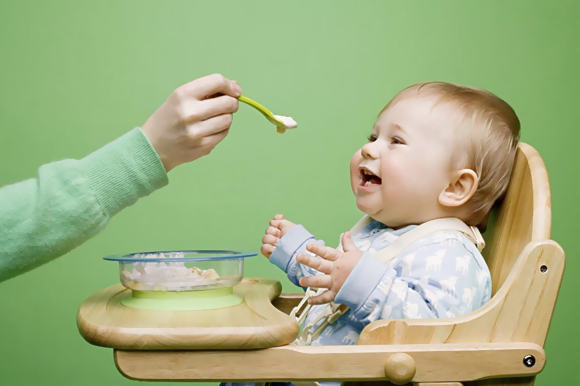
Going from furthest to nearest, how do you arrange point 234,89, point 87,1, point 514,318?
1. point 87,1
2. point 234,89
3. point 514,318

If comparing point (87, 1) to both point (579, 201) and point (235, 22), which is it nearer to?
point (235, 22)

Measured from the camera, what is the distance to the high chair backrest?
768mm

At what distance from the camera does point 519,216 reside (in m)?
0.84

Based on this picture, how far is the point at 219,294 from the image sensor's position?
2.57ft

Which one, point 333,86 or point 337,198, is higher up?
point 333,86

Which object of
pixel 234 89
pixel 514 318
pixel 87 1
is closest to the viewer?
pixel 514 318

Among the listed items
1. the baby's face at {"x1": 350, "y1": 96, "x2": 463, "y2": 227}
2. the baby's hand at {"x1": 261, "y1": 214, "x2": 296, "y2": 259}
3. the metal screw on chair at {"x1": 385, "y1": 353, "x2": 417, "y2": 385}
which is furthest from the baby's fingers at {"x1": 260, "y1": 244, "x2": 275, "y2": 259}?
the metal screw on chair at {"x1": 385, "y1": 353, "x2": 417, "y2": 385}

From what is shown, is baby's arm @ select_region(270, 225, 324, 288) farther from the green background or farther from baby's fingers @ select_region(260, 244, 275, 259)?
the green background

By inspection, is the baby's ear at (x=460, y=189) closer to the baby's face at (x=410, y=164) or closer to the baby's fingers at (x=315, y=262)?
the baby's face at (x=410, y=164)

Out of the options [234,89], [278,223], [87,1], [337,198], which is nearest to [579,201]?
[337,198]

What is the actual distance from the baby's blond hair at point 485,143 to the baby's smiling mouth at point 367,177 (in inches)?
4.4

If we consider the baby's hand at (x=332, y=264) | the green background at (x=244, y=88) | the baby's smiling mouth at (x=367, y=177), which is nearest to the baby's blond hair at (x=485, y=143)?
the baby's smiling mouth at (x=367, y=177)

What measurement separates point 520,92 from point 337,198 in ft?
1.58

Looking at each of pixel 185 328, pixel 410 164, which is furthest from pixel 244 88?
pixel 185 328
